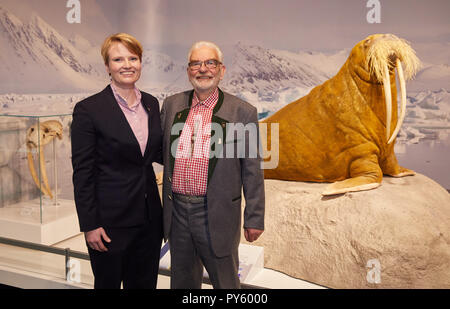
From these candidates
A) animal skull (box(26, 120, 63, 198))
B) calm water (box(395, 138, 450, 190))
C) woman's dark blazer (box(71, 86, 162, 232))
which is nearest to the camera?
woman's dark blazer (box(71, 86, 162, 232))

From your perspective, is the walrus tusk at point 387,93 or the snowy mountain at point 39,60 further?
the snowy mountain at point 39,60

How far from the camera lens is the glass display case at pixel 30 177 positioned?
3434mm

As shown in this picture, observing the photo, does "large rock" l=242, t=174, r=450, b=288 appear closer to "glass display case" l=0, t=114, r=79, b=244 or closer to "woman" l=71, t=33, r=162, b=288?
"woman" l=71, t=33, r=162, b=288

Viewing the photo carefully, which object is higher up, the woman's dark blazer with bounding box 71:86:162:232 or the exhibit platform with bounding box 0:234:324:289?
the woman's dark blazer with bounding box 71:86:162:232

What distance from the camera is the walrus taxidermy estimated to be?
297cm

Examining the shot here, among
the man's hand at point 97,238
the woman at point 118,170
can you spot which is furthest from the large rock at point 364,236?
the man's hand at point 97,238

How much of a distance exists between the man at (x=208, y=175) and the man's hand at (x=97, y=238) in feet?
1.05

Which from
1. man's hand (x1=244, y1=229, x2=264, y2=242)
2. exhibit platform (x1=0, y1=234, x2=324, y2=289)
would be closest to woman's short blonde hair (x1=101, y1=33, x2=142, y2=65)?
man's hand (x1=244, y1=229, x2=264, y2=242)

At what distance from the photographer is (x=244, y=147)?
1.91 meters

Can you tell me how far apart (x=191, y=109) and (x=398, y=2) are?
417 cm

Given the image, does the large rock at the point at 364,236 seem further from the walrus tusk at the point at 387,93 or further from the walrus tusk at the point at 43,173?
the walrus tusk at the point at 43,173

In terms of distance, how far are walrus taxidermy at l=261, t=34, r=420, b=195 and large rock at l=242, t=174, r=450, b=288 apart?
7.6 inches

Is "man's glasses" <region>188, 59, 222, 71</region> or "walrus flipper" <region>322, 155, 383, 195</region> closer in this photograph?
"man's glasses" <region>188, 59, 222, 71</region>
